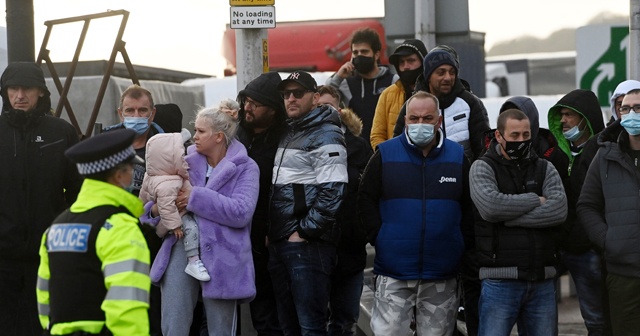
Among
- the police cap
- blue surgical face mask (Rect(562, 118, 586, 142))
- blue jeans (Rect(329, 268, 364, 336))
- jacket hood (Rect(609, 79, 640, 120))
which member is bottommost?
blue jeans (Rect(329, 268, 364, 336))

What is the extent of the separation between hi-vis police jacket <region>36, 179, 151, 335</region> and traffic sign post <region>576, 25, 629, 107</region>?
8.97m

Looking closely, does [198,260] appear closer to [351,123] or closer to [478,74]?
[351,123]

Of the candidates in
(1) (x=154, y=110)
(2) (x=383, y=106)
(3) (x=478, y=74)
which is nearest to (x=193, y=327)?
(1) (x=154, y=110)

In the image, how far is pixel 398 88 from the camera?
373 inches

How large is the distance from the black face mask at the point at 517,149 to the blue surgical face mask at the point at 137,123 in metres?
2.43

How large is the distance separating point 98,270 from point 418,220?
2693mm

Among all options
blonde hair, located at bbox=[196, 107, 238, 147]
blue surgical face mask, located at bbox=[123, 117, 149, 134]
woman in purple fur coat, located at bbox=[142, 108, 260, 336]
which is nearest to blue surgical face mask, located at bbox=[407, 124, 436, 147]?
woman in purple fur coat, located at bbox=[142, 108, 260, 336]

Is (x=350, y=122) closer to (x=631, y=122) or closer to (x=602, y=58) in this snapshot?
(x=631, y=122)

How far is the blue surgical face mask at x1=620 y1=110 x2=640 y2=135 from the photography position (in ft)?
26.2

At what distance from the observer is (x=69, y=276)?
5766 millimetres

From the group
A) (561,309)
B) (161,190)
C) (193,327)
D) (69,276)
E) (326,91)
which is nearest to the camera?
(69,276)

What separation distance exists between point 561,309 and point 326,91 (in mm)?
7476

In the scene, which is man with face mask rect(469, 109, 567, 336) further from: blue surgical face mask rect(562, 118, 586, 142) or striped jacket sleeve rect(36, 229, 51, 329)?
striped jacket sleeve rect(36, 229, 51, 329)

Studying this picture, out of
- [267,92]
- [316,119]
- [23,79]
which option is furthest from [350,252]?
[23,79]
